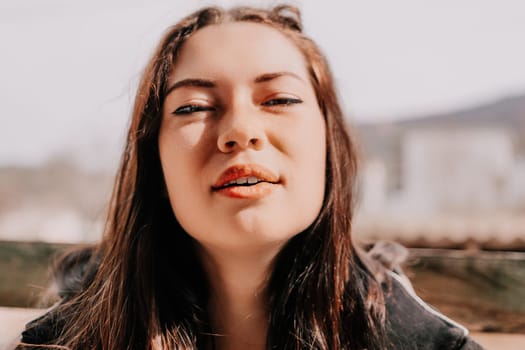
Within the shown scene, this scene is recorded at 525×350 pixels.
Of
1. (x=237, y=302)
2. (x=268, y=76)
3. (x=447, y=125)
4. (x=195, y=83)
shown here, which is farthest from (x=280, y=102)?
(x=447, y=125)

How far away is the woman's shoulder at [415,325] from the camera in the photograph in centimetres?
97

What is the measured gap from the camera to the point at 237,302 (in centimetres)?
104

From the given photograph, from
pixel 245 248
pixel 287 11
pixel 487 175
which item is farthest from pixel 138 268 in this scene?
pixel 487 175

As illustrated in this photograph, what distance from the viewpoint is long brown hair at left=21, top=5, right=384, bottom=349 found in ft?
3.28

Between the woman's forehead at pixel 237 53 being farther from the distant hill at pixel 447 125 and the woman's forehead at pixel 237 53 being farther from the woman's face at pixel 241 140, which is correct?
the distant hill at pixel 447 125

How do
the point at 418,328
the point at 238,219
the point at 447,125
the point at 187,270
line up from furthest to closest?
the point at 447,125 < the point at 187,270 < the point at 418,328 < the point at 238,219

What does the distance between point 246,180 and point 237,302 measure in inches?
11.6

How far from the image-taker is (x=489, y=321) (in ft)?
4.07

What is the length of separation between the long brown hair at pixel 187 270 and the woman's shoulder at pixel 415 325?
3 centimetres

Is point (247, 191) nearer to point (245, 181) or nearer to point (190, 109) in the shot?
point (245, 181)

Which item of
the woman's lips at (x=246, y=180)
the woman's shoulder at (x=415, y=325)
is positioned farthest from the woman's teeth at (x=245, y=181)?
the woman's shoulder at (x=415, y=325)

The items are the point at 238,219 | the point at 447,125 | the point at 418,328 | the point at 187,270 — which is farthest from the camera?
the point at 447,125

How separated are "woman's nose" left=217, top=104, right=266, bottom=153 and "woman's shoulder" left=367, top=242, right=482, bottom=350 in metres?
0.43

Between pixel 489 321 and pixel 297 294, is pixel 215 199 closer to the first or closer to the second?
pixel 297 294
